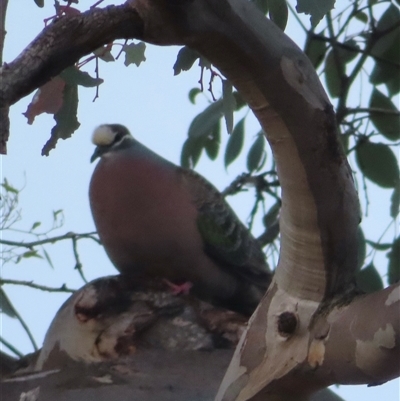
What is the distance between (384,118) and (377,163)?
6.6 inches

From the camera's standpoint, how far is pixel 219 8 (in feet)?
3.58

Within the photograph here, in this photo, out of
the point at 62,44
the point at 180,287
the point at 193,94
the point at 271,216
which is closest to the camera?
the point at 62,44

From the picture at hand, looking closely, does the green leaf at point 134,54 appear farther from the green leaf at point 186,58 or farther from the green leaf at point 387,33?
the green leaf at point 387,33

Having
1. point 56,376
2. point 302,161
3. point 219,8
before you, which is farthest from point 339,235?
point 56,376

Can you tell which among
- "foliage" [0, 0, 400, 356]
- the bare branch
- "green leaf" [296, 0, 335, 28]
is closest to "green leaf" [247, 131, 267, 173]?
"foliage" [0, 0, 400, 356]

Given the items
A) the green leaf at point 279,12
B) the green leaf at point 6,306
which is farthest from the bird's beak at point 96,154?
the green leaf at point 279,12

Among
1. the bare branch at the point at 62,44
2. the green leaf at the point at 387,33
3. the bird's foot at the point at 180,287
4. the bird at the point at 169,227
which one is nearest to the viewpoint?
the bare branch at the point at 62,44

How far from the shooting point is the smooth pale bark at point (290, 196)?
42.4 inches

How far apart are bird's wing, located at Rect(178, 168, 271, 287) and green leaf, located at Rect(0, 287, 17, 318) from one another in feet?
1.79

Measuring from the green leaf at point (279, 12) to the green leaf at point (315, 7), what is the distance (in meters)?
0.15

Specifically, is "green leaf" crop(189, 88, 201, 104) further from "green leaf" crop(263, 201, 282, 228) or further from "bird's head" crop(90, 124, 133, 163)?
"green leaf" crop(263, 201, 282, 228)

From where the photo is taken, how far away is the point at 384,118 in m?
2.63

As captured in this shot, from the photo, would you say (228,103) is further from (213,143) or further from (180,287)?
(213,143)

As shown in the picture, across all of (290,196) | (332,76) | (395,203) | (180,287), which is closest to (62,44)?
(290,196)
